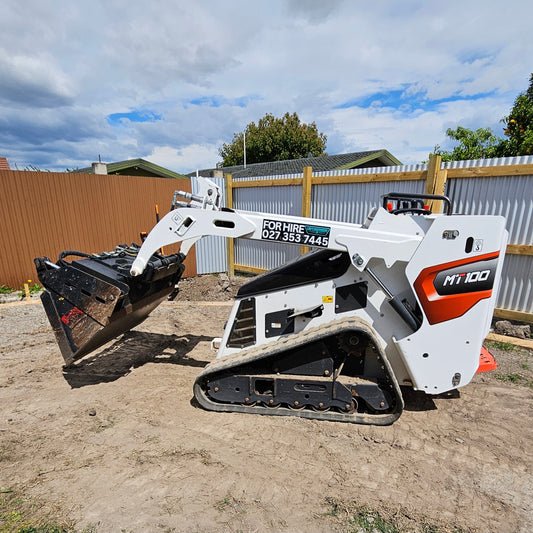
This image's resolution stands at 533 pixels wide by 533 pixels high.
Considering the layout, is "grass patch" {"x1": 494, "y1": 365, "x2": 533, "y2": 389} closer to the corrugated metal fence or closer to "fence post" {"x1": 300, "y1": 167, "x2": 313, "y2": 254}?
the corrugated metal fence

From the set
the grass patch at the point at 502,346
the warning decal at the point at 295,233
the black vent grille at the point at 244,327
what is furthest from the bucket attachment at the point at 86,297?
the grass patch at the point at 502,346

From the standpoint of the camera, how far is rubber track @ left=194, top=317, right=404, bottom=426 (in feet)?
9.22

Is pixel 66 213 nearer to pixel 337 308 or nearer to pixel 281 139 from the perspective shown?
pixel 337 308

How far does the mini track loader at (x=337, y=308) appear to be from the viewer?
9.00ft

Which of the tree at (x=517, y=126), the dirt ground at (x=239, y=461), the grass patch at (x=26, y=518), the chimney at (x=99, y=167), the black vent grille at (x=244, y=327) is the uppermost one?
the tree at (x=517, y=126)

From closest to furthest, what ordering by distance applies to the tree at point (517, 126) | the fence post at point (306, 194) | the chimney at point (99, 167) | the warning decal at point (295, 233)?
the warning decal at point (295, 233), the fence post at point (306, 194), the tree at point (517, 126), the chimney at point (99, 167)

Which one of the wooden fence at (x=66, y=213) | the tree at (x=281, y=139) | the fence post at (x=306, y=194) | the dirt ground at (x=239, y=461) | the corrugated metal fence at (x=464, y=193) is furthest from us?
the tree at (x=281, y=139)

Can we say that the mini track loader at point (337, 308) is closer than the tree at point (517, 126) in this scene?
Yes

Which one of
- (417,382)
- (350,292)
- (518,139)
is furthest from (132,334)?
(518,139)

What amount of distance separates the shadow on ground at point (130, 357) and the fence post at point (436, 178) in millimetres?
4267

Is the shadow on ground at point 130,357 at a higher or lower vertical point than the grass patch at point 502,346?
higher

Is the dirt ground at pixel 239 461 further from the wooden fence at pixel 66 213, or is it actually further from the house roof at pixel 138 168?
the house roof at pixel 138 168

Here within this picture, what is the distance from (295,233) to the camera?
2.93 meters

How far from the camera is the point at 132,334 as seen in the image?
498 cm
